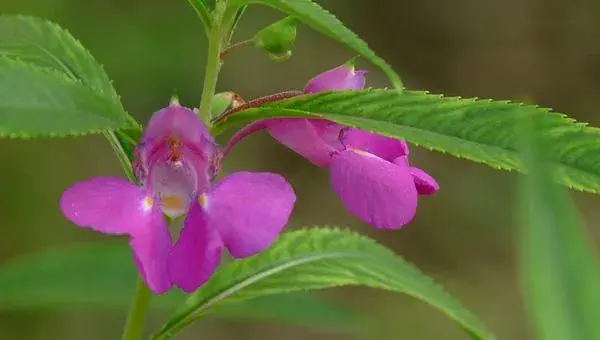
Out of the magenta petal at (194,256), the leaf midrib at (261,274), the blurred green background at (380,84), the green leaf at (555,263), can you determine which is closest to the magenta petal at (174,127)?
the magenta petal at (194,256)

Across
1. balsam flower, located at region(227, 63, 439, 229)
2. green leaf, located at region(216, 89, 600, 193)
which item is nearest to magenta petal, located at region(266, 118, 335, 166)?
balsam flower, located at region(227, 63, 439, 229)

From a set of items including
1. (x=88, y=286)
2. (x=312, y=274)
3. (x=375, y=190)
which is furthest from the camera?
(x=88, y=286)

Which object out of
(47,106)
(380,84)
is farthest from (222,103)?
(380,84)

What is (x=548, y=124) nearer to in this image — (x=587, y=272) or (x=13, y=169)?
(x=587, y=272)

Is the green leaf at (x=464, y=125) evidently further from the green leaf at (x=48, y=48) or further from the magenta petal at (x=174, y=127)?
the green leaf at (x=48, y=48)

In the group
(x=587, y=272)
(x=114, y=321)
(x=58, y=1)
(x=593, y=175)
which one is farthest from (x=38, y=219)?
(x=587, y=272)

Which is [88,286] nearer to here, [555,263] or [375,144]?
[375,144]
